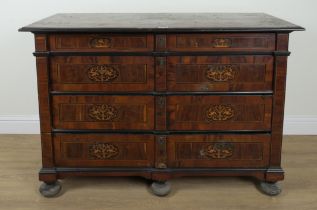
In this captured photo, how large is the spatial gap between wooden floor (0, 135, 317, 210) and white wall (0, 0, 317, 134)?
532mm

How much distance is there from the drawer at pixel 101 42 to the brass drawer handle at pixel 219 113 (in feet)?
1.35

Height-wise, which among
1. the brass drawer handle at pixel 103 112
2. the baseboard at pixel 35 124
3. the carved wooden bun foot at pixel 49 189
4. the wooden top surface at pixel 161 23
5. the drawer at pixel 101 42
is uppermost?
the wooden top surface at pixel 161 23

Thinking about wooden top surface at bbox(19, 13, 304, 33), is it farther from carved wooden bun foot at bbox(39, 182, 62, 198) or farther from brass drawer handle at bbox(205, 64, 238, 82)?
carved wooden bun foot at bbox(39, 182, 62, 198)

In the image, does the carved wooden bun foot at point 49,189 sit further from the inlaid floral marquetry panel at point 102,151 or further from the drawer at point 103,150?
the inlaid floral marquetry panel at point 102,151

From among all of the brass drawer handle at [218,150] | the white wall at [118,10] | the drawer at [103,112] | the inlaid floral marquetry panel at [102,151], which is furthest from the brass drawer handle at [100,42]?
the white wall at [118,10]

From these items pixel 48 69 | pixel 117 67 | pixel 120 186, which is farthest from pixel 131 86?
pixel 120 186

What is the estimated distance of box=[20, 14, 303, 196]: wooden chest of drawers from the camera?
2152mm

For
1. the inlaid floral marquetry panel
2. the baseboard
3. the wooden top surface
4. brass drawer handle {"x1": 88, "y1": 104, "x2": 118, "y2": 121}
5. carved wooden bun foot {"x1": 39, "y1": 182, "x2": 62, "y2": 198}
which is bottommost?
carved wooden bun foot {"x1": 39, "y1": 182, "x2": 62, "y2": 198}

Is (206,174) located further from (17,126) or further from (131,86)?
(17,126)

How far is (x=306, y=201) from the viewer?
2.29 metres

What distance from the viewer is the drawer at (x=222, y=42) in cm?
214

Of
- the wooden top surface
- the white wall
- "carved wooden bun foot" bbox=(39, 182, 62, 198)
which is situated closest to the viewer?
the wooden top surface

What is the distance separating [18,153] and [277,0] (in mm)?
1860

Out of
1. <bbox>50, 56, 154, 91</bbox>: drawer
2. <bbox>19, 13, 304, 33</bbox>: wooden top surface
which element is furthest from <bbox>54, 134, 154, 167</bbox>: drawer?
<bbox>19, 13, 304, 33</bbox>: wooden top surface
